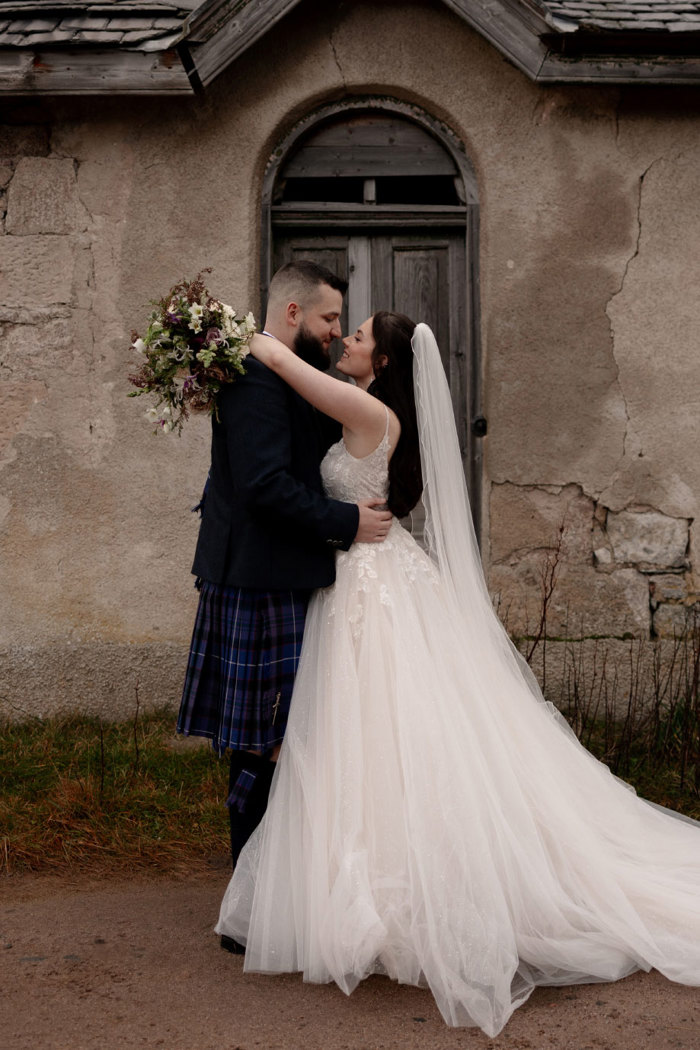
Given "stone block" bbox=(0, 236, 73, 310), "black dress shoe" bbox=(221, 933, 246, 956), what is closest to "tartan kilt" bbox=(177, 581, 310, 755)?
A: "black dress shoe" bbox=(221, 933, 246, 956)

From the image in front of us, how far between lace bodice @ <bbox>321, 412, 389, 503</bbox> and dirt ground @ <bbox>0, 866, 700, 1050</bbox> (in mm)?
1560

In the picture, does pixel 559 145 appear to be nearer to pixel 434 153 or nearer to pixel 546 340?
pixel 434 153

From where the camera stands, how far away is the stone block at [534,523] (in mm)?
A: 5488

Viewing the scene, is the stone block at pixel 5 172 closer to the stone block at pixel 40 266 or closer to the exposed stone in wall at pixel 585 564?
the stone block at pixel 40 266

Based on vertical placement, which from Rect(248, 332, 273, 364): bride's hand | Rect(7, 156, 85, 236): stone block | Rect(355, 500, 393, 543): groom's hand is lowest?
Rect(355, 500, 393, 543): groom's hand

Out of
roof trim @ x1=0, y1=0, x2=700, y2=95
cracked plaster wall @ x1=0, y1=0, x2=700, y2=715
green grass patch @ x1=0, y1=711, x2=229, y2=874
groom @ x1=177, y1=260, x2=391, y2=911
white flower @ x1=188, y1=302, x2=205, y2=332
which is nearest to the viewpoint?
white flower @ x1=188, y1=302, x2=205, y2=332

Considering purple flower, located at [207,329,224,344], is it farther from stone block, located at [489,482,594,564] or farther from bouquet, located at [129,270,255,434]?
stone block, located at [489,482,594,564]

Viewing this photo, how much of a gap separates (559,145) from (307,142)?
1.45m

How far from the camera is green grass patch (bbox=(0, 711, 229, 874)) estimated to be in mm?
3988

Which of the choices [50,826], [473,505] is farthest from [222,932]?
[473,505]

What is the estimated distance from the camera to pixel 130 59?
201 inches

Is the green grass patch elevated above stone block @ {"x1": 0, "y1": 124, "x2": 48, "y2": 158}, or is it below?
below

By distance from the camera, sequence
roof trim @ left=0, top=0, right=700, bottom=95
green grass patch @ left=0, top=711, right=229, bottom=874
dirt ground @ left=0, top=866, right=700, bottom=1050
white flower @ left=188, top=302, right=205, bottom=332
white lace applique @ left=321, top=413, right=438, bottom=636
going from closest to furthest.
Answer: dirt ground @ left=0, top=866, right=700, bottom=1050
white flower @ left=188, top=302, right=205, bottom=332
white lace applique @ left=321, top=413, right=438, bottom=636
green grass patch @ left=0, top=711, right=229, bottom=874
roof trim @ left=0, top=0, right=700, bottom=95

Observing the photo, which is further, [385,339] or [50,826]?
[50,826]
